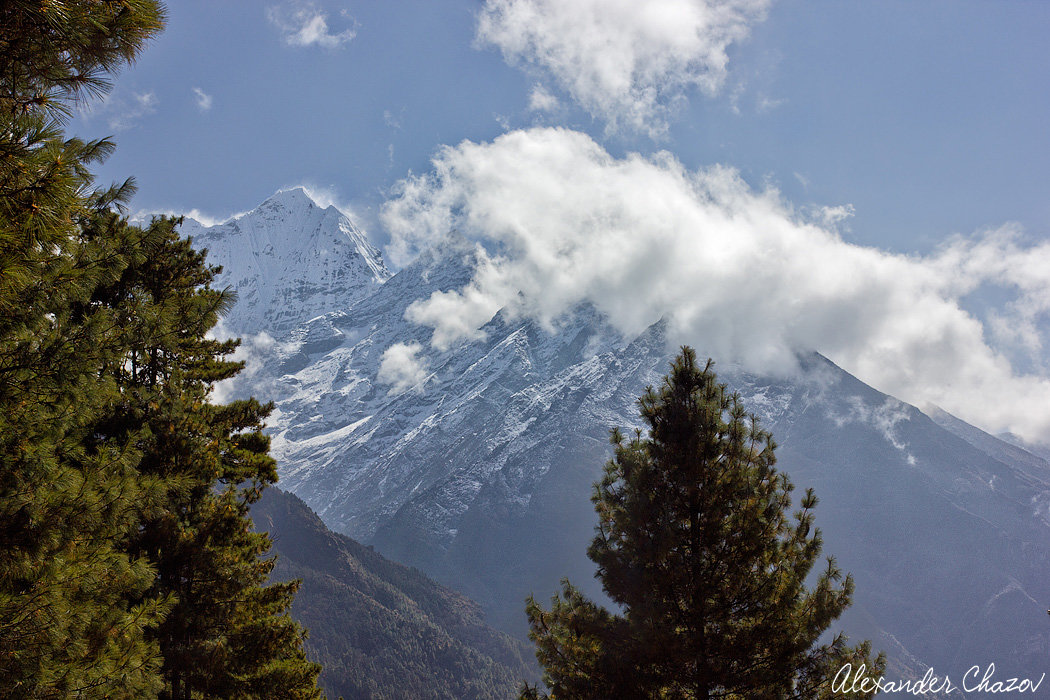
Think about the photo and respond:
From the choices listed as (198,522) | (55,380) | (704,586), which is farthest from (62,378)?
(704,586)

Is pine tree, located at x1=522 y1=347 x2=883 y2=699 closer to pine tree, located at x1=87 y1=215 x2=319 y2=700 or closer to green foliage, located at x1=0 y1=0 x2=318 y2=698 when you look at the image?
pine tree, located at x1=87 y1=215 x2=319 y2=700

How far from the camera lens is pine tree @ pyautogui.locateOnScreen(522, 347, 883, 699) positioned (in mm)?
10672

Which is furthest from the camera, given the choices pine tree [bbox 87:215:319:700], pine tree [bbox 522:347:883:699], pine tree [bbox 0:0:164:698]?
pine tree [bbox 87:215:319:700]

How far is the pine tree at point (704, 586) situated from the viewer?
10.7m

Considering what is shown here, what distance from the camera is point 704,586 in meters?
11.1

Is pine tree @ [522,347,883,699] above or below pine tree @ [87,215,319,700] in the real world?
above

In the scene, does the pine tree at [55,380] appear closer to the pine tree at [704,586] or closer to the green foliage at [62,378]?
the green foliage at [62,378]

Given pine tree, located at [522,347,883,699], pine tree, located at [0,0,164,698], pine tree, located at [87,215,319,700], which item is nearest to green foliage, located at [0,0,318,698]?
pine tree, located at [0,0,164,698]

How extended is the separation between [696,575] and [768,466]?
2.61 metres

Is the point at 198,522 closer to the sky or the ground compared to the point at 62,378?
closer to the ground

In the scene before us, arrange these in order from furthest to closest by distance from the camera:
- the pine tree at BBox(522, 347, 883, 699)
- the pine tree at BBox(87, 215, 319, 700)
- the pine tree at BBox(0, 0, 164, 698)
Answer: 1. the pine tree at BBox(87, 215, 319, 700)
2. the pine tree at BBox(522, 347, 883, 699)
3. the pine tree at BBox(0, 0, 164, 698)

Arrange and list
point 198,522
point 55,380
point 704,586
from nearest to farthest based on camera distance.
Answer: point 55,380, point 704,586, point 198,522

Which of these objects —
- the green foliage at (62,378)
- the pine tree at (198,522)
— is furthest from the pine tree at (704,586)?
the green foliage at (62,378)

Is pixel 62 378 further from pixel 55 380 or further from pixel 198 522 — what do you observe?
pixel 198 522
